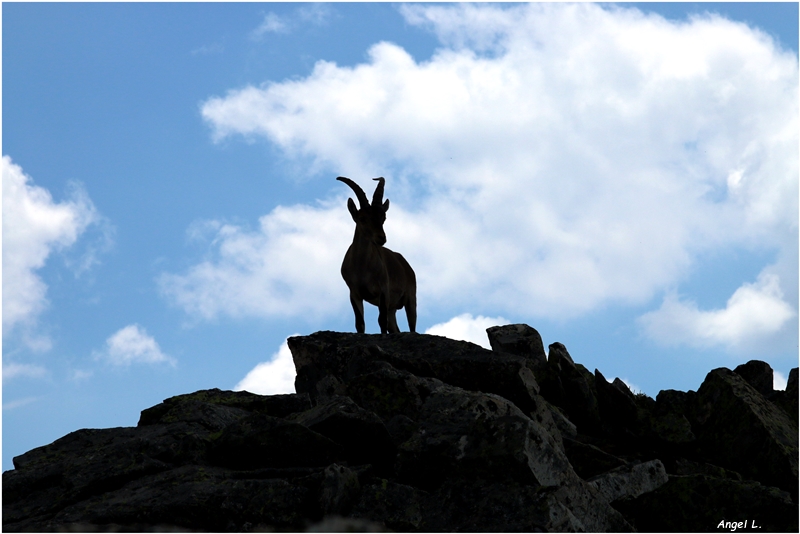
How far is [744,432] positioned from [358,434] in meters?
5.26

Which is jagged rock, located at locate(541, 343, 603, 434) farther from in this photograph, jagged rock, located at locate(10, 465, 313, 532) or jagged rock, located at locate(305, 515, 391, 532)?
jagged rock, located at locate(10, 465, 313, 532)

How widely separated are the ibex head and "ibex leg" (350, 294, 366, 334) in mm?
1310

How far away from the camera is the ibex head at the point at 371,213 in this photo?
56.9ft

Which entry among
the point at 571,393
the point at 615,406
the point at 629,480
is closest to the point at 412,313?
the point at 571,393

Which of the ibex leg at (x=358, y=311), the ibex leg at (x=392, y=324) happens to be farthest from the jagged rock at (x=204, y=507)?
the ibex leg at (x=392, y=324)

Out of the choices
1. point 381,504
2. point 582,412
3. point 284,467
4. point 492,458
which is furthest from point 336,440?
point 582,412

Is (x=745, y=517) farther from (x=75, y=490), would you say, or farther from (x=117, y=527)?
(x=75, y=490)

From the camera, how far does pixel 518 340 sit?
45.8 ft

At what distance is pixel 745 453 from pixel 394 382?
4.63 metres

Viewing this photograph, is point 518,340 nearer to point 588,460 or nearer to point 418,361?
point 418,361

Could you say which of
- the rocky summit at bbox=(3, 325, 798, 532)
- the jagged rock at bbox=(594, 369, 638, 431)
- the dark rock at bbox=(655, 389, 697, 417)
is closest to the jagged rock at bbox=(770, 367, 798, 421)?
the rocky summit at bbox=(3, 325, 798, 532)

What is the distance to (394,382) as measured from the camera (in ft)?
33.2

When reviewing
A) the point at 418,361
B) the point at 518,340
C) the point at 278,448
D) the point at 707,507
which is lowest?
the point at 707,507

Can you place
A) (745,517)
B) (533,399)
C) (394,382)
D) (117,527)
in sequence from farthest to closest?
(533,399)
(394,382)
(745,517)
(117,527)
